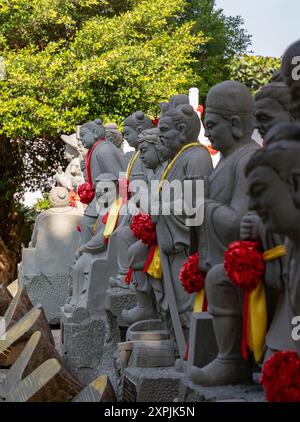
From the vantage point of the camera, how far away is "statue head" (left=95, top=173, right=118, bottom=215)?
380 inches

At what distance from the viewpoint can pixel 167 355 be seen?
6480mm

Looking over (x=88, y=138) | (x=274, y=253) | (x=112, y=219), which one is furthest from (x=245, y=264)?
(x=88, y=138)

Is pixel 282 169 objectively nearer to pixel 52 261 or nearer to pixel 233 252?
pixel 233 252

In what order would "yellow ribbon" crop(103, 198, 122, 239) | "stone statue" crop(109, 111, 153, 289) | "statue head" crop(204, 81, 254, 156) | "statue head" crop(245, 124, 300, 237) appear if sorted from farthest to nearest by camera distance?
"yellow ribbon" crop(103, 198, 122, 239) < "stone statue" crop(109, 111, 153, 289) < "statue head" crop(204, 81, 254, 156) < "statue head" crop(245, 124, 300, 237)

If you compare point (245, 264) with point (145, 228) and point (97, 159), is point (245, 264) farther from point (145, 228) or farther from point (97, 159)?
point (97, 159)

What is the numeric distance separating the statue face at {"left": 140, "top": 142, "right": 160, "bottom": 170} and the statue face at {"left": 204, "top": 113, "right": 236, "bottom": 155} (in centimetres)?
202

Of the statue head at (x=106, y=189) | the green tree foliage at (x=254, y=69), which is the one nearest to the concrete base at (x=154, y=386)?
the statue head at (x=106, y=189)

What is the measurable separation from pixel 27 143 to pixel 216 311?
17530 millimetres

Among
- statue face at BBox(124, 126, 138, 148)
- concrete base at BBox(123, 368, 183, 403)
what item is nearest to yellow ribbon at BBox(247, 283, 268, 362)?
concrete base at BBox(123, 368, 183, 403)

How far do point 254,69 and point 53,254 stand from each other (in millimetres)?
6360

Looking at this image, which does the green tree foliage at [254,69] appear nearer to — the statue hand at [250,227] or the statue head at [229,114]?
the statue head at [229,114]

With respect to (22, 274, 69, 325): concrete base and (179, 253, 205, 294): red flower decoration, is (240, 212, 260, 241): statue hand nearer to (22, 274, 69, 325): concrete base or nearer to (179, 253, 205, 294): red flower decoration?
(179, 253, 205, 294): red flower decoration

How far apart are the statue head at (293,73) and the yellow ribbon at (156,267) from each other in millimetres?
2615

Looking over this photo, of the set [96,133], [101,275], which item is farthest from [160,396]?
[96,133]
